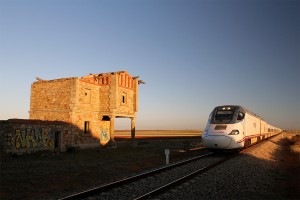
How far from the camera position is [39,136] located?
2138 cm

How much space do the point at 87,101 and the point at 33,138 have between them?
7.85m

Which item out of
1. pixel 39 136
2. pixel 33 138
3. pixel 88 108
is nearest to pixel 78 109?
pixel 88 108

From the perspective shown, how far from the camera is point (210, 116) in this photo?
19156 millimetres

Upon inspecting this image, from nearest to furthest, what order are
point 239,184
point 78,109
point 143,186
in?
1. point 143,186
2. point 239,184
3. point 78,109

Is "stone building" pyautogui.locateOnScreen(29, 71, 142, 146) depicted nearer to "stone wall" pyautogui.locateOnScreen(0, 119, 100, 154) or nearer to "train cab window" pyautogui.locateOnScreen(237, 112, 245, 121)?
"stone wall" pyautogui.locateOnScreen(0, 119, 100, 154)

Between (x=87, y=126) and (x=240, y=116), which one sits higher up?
(x=240, y=116)

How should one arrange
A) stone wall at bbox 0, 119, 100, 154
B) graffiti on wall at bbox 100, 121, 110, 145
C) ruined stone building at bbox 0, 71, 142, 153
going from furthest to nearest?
graffiti on wall at bbox 100, 121, 110, 145 < ruined stone building at bbox 0, 71, 142, 153 < stone wall at bbox 0, 119, 100, 154

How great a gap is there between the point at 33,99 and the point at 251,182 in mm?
25092

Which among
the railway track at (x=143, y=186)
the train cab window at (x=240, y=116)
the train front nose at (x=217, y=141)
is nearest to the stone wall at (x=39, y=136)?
the railway track at (x=143, y=186)

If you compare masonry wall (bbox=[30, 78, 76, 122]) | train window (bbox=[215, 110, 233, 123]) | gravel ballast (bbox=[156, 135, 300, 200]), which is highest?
masonry wall (bbox=[30, 78, 76, 122])

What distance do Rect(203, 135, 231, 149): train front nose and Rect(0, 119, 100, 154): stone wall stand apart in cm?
1314

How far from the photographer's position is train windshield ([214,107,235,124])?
18109mm

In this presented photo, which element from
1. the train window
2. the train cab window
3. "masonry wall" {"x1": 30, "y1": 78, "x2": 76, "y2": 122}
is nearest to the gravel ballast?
the train window

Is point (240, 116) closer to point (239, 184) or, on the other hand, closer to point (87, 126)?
A: point (239, 184)
